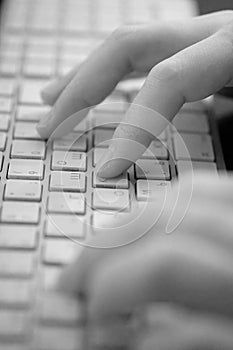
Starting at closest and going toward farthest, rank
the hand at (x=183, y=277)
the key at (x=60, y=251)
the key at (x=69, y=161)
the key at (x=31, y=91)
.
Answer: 1. the hand at (x=183, y=277)
2. the key at (x=60, y=251)
3. the key at (x=69, y=161)
4. the key at (x=31, y=91)

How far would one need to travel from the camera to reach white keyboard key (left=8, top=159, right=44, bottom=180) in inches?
20.4

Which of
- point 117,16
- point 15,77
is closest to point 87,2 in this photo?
point 117,16

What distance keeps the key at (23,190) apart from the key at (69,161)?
34mm

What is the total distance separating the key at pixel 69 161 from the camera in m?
0.53

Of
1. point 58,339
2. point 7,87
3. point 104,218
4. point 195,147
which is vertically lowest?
point 58,339

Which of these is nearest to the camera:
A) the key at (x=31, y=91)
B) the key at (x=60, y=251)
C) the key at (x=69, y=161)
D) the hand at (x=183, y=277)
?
the hand at (x=183, y=277)

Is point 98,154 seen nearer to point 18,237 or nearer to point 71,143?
point 71,143

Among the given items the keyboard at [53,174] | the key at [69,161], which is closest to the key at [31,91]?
the keyboard at [53,174]

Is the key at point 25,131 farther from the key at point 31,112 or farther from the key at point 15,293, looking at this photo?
the key at point 15,293

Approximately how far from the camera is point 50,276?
0.42 m

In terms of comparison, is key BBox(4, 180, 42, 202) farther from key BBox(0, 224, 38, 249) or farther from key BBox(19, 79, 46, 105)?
key BBox(19, 79, 46, 105)

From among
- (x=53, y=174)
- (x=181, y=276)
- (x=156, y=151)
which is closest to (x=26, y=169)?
(x=53, y=174)

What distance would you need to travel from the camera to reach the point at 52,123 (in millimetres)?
581

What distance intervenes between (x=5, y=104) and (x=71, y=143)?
0.34ft
